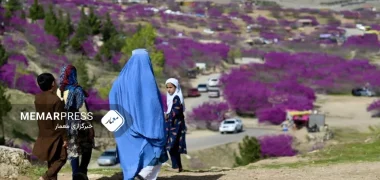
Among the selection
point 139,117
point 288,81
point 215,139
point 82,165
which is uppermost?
point 139,117

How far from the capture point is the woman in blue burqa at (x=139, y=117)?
26.8ft

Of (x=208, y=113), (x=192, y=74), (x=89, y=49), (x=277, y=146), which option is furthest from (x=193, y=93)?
(x=277, y=146)

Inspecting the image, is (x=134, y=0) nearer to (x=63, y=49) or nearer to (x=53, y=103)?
(x=63, y=49)

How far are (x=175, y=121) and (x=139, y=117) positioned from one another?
273cm

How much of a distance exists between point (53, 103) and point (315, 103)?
49368mm

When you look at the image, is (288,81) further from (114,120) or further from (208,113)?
(114,120)

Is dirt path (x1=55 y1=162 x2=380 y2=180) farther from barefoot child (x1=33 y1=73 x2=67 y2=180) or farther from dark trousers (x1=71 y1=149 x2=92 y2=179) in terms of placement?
barefoot child (x1=33 y1=73 x2=67 y2=180)

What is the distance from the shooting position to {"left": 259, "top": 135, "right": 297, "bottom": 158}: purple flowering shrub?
34688 millimetres

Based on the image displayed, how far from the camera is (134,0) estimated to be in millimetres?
127000

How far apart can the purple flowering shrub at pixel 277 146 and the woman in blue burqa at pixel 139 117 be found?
85.6 feet

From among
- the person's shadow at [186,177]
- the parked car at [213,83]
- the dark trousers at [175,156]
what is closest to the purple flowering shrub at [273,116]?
the parked car at [213,83]

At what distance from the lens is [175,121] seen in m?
10.9

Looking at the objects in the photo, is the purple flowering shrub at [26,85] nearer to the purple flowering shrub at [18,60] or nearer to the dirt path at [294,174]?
the purple flowering shrub at [18,60]

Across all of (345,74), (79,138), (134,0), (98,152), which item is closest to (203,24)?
(134,0)
